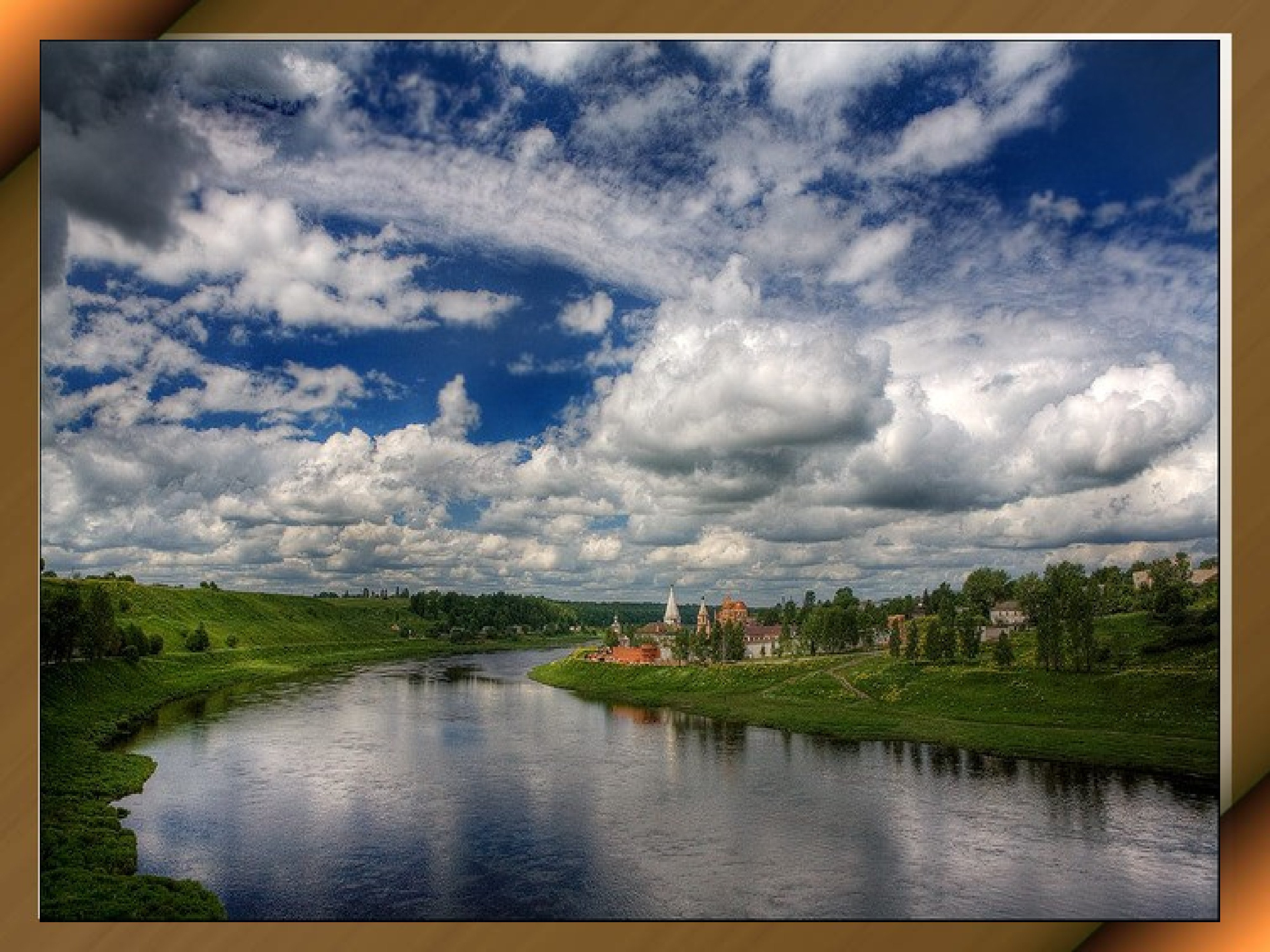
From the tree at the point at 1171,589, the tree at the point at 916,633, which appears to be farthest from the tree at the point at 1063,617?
the tree at the point at 916,633

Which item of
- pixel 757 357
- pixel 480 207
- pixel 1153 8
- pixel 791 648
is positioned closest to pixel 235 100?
pixel 480 207

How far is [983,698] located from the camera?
389 cm

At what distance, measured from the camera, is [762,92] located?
11.4ft

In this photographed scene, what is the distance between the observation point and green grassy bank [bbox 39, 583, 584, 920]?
327cm

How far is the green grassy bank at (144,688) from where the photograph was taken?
129 inches

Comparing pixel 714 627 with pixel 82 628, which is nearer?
pixel 82 628

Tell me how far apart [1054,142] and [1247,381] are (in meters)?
1.58

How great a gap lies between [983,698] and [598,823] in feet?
7.86

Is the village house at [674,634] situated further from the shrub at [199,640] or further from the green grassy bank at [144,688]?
the shrub at [199,640]

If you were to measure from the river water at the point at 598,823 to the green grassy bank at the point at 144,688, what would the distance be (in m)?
0.11

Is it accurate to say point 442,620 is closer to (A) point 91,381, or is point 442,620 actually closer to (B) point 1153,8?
(A) point 91,381

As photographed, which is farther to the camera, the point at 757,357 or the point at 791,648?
the point at 791,648

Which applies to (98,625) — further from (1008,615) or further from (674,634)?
(1008,615)

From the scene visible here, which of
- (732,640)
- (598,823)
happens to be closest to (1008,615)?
(732,640)
